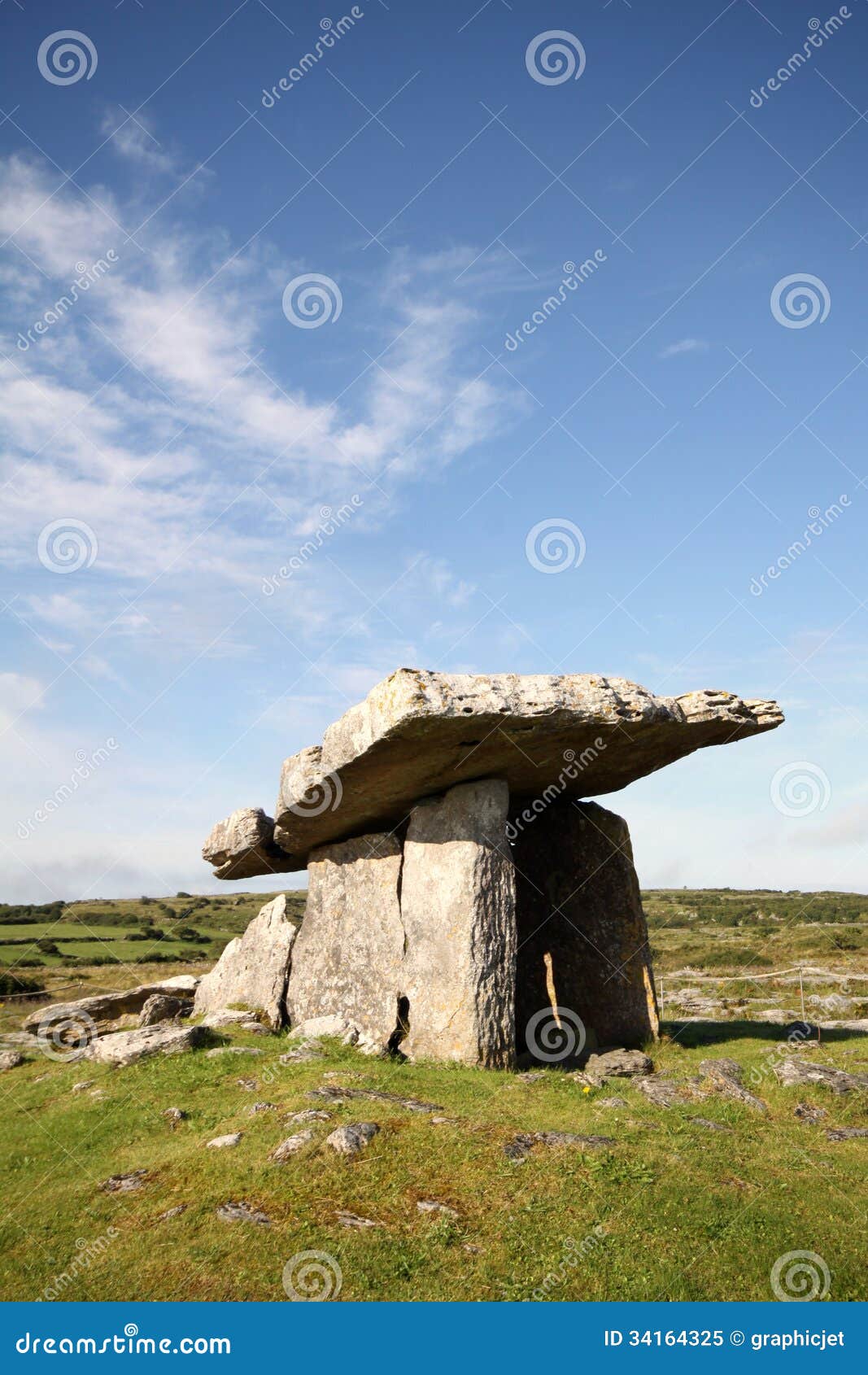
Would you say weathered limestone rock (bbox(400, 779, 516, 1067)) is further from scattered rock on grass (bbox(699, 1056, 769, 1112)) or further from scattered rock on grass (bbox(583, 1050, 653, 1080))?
scattered rock on grass (bbox(699, 1056, 769, 1112))

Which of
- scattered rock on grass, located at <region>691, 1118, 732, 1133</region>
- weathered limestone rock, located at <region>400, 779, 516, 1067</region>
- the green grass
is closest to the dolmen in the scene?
weathered limestone rock, located at <region>400, 779, 516, 1067</region>

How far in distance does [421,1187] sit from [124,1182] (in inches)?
115

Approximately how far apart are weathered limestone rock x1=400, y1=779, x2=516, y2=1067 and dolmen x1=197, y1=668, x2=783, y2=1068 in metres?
0.03

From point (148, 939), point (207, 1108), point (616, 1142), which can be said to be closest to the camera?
point (616, 1142)

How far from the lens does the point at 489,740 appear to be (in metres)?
13.1

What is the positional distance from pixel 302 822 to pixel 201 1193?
8.18 meters

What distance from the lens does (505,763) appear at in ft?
46.6

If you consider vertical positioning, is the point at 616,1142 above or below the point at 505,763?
below

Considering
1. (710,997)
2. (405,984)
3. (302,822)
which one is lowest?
(710,997)

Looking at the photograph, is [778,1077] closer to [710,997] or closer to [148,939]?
[710,997]

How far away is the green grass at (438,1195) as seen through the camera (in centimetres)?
650

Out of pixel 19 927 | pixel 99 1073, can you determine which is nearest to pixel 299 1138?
pixel 99 1073

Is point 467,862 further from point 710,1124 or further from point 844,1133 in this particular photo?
point 844,1133

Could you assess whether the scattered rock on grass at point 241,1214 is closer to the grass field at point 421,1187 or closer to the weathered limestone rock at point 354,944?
the grass field at point 421,1187
